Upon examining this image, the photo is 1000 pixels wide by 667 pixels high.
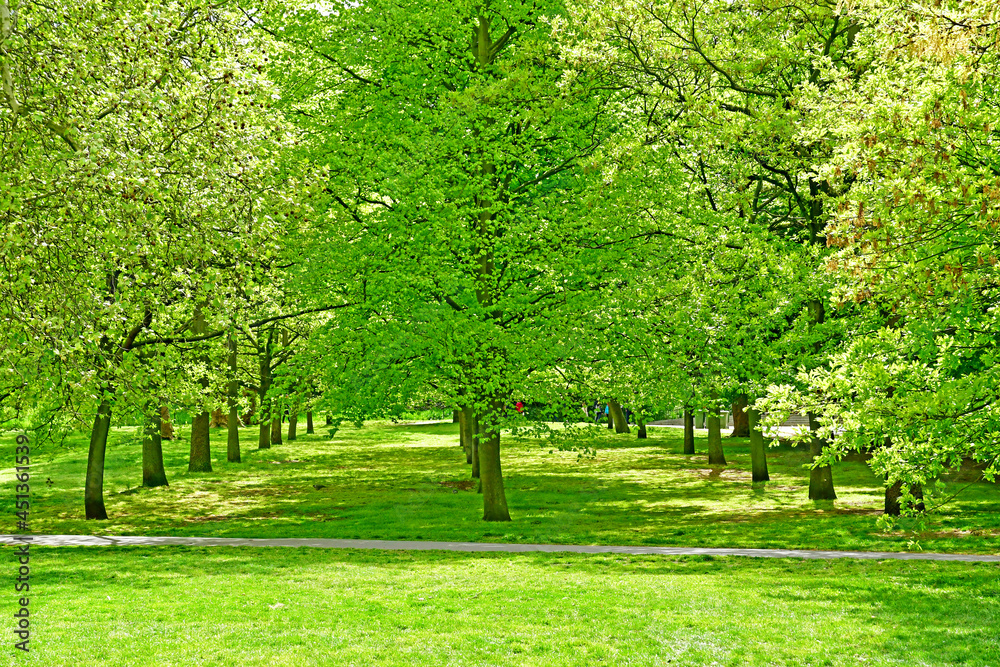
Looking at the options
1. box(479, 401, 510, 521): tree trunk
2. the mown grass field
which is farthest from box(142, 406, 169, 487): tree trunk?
box(479, 401, 510, 521): tree trunk

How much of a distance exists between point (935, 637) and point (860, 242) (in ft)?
14.7

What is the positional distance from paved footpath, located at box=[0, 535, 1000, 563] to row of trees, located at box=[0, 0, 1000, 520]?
2725 millimetres

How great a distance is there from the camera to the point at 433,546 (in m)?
17.6

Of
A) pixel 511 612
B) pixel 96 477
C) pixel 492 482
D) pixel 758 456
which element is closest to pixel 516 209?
pixel 492 482

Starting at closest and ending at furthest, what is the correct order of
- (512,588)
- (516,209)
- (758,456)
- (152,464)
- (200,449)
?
1. (512,588)
2. (516,209)
3. (152,464)
4. (758,456)
5. (200,449)

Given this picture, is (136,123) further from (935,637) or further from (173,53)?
(935,637)

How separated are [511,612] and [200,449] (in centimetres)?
2443

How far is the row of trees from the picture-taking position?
27.5 feet

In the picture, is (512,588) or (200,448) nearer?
(512,588)

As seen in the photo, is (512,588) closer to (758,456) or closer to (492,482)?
(492,482)

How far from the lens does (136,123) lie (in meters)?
8.54

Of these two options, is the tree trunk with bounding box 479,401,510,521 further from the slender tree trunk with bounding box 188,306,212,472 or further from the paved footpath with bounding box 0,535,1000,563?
the slender tree trunk with bounding box 188,306,212,472

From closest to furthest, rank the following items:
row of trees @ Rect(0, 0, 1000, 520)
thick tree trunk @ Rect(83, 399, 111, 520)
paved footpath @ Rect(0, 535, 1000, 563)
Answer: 1. row of trees @ Rect(0, 0, 1000, 520)
2. paved footpath @ Rect(0, 535, 1000, 563)
3. thick tree trunk @ Rect(83, 399, 111, 520)

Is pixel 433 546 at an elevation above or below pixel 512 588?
below
